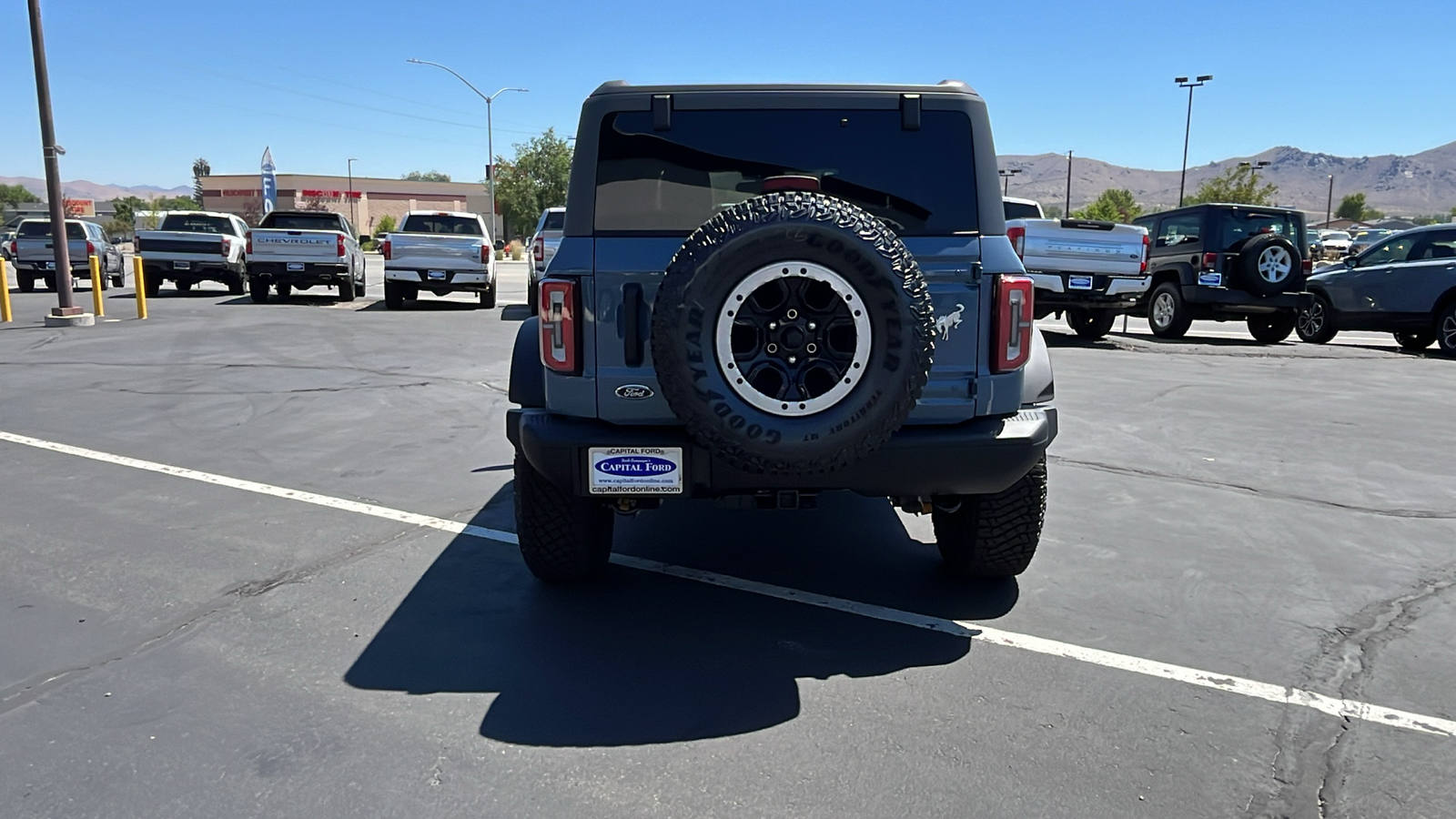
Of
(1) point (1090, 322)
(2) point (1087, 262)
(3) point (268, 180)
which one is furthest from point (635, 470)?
(3) point (268, 180)

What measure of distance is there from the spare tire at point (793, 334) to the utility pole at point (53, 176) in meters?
15.4

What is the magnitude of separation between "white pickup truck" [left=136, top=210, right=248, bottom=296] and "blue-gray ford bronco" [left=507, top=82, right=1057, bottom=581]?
1854 centimetres

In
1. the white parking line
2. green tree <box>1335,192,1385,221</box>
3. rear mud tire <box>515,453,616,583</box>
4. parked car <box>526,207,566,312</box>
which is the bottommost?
the white parking line

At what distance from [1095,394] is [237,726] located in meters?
8.10

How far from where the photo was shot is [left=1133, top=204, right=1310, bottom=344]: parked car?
1448cm

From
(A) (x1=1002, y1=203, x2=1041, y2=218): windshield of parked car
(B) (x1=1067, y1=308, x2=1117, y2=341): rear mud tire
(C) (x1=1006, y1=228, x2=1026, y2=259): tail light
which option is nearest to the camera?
(C) (x1=1006, y1=228, x2=1026, y2=259): tail light

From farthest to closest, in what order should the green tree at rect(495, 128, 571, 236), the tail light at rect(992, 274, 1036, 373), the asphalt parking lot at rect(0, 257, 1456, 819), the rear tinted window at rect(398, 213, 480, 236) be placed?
the green tree at rect(495, 128, 571, 236), the rear tinted window at rect(398, 213, 480, 236), the tail light at rect(992, 274, 1036, 373), the asphalt parking lot at rect(0, 257, 1456, 819)

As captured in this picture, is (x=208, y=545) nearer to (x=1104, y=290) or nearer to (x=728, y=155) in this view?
(x=728, y=155)

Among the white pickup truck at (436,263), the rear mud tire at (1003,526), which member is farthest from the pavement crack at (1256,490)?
the white pickup truck at (436,263)

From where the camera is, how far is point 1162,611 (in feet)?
13.7

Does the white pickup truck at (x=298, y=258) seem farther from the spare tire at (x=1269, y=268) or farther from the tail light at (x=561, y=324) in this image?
the tail light at (x=561, y=324)

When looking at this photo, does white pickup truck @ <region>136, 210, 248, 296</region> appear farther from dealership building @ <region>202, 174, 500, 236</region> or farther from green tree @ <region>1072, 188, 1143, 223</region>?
dealership building @ <region>202, 174, 500, 236</region>

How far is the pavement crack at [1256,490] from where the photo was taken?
5.66 m

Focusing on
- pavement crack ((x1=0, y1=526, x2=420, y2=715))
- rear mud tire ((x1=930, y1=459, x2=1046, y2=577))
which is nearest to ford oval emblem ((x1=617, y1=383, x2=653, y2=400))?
rear mud tire ((x1=930, y1=459, x2=1046, y2=577))
